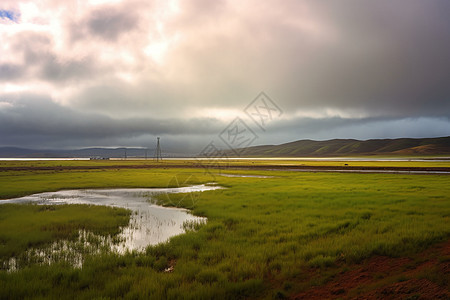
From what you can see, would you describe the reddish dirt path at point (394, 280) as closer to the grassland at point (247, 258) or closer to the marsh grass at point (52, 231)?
the grassland at point (247, 258)

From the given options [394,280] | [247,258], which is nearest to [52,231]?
[247,258]

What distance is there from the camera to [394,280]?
6.66 meters

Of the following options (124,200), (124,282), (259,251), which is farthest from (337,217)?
(124,200)

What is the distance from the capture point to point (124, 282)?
7.32 m

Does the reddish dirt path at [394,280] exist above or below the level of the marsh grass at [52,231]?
above

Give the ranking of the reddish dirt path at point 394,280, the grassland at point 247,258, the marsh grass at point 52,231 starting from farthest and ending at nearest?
the marsh grass at point 52,231 < the grassland at point 247,258 < the reddish dirt path at point 394,280

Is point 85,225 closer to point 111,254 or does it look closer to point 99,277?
point 111,254

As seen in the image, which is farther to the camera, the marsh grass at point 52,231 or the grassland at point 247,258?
the marsh grass at point 52,231

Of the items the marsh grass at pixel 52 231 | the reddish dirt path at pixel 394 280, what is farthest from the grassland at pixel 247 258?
the marsh grass at pixel 52 231

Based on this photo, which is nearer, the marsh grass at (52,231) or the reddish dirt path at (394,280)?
the reddish dirt path at (394,280)

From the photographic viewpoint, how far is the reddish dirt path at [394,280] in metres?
5.87

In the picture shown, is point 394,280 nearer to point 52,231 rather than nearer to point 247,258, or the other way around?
point 247,258

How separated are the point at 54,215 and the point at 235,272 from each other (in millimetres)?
15683

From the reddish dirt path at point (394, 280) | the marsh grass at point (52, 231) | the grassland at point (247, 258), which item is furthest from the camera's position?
the marsh grass at point (52, 231)
